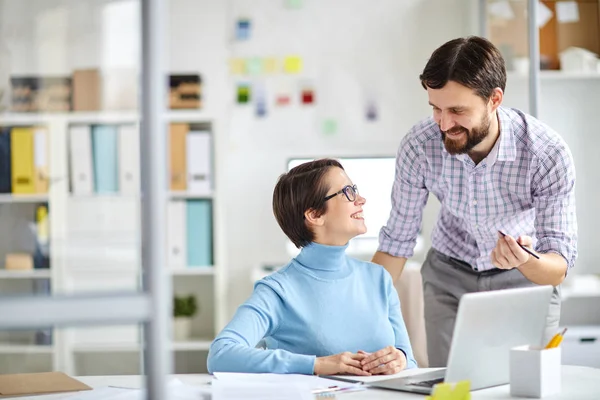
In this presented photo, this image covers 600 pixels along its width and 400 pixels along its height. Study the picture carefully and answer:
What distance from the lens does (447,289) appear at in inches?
92.0

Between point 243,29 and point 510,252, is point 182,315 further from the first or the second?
point 510,252

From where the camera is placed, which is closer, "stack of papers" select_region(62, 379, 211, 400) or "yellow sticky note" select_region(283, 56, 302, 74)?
"stack of papers" select_region(62, 379, 211, 400)

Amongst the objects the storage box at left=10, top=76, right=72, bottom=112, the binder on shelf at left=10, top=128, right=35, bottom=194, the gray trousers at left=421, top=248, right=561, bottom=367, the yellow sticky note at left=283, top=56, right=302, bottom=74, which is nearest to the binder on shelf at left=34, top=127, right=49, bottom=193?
the binder on shelf at left=10, top=128, right=35, bottom=194

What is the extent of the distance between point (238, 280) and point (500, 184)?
2368 millimetres

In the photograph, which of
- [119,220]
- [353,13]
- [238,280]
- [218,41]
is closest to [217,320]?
[238,280]

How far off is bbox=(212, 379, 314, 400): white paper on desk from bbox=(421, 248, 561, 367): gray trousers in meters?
0.83

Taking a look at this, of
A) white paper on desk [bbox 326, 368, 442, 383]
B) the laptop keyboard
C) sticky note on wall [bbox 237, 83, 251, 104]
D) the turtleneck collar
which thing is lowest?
white paper on desk [bbox 326, 368, 442, 383]

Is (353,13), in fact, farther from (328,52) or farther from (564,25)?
(564,25)

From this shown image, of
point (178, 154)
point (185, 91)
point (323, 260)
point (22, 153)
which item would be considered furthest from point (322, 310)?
point (185, 91)

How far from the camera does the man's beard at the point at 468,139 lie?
205cm

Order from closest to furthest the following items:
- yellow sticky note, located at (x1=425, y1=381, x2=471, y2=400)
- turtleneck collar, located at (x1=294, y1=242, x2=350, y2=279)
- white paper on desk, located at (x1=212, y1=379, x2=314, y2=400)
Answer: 1. yellow sticky note, located at (x1=425, y1=381, x2=471, y2=400)
2. white paper on desk, located at (x1=212, y1=379, x2=314, y2=400)
3. turtleneck collar, located at (x1=294, y1=242, x2=350, y2=279)

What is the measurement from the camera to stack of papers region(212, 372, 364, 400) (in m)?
1.44

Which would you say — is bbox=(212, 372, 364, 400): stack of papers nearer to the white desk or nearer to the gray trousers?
the white desk

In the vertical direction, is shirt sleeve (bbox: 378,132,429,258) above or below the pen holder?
above
